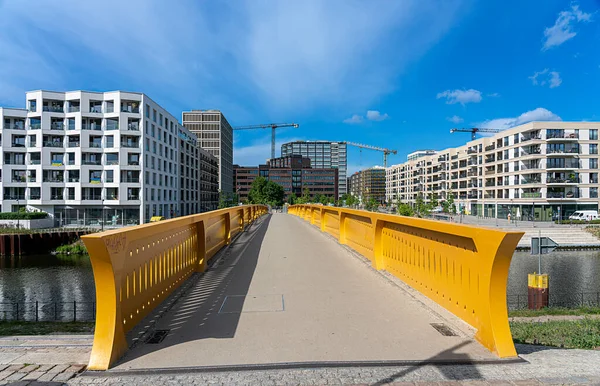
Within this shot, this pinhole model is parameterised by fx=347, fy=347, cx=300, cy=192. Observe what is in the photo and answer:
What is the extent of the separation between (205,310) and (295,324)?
1.45m

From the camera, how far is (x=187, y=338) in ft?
13.2

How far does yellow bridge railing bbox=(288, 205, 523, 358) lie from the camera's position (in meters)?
3.66

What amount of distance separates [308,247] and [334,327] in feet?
25.5

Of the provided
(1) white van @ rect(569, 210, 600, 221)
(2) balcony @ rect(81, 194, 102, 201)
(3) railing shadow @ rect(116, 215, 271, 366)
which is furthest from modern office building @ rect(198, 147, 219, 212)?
(3) railing shadow @ rect(116, 215, 271, 366)

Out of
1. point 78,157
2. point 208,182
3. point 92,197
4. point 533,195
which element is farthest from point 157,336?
point 208,182

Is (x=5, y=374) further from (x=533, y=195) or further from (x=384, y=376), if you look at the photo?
(x=533, y=195)

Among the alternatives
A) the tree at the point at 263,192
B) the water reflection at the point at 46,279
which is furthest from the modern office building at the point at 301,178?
the water reflection at the point at 46,279

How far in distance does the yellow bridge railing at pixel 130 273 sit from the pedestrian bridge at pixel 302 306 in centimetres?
1

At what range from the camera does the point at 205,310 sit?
199 inches

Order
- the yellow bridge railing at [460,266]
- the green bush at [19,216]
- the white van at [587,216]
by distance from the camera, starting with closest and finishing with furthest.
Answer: the yellow bridge railing at [460,266] → the green bush at [19,216] → the white van at [587,216]

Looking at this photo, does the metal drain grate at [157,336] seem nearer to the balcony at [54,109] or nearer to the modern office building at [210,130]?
the balcony at [54,109]

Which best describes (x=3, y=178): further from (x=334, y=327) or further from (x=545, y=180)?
(x=545, y=180)

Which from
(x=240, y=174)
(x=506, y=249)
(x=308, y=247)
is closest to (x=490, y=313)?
(x=506, y=249)

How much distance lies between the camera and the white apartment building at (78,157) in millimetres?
52094
